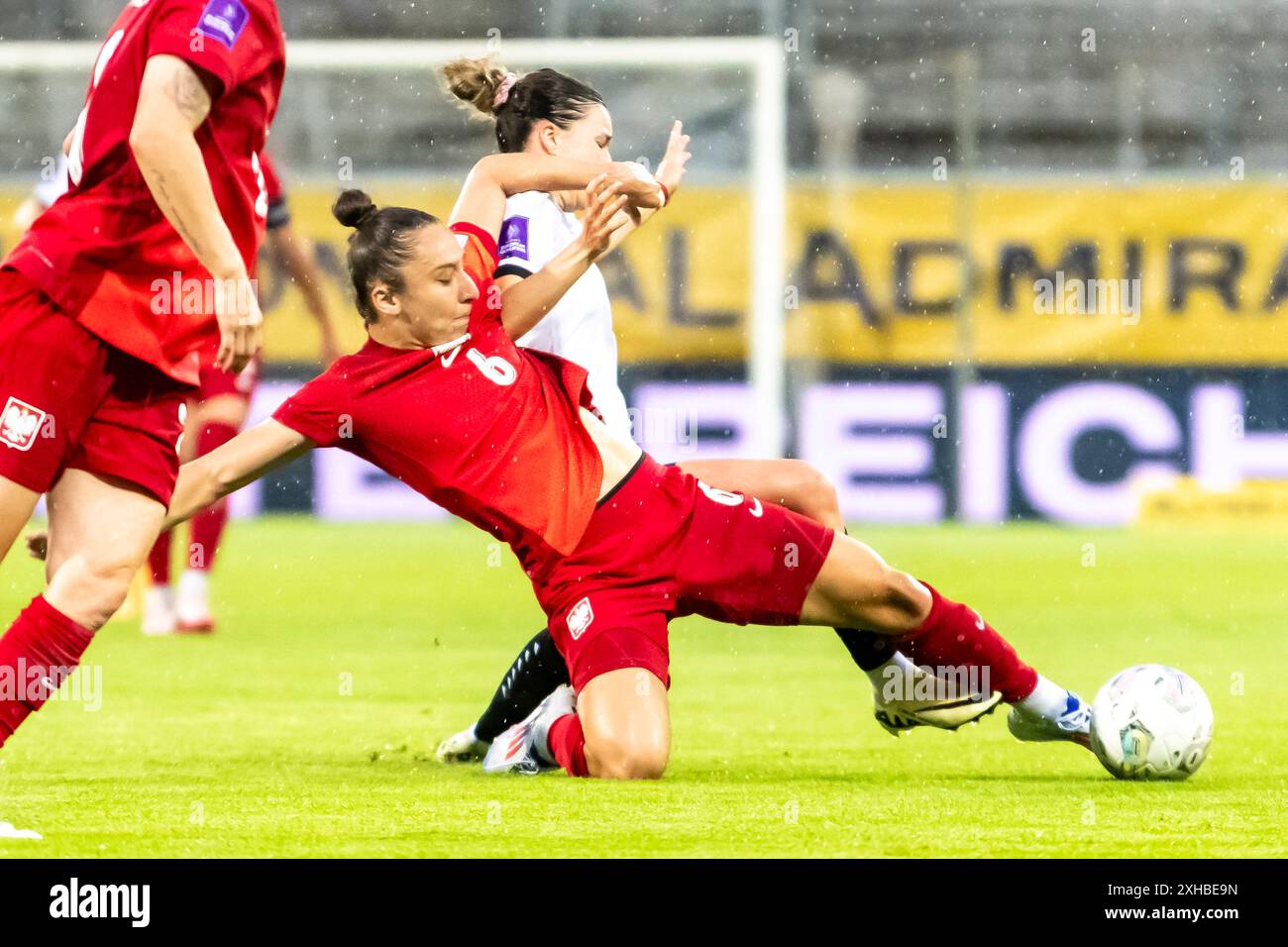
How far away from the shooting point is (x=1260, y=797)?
173 inches

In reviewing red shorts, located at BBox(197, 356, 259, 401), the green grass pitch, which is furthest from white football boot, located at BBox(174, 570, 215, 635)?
red shorts, located at BBox(197, 356, 259, 401)

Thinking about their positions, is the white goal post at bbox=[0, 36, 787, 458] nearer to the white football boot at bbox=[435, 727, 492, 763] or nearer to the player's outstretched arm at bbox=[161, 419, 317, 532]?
the white football boot at bbox=[435, 727, 492, 763]

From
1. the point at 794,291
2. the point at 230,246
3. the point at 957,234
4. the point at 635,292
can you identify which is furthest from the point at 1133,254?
the point at 230,246

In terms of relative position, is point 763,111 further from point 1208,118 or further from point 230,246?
point 230,246

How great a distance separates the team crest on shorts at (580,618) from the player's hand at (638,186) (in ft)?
2.87

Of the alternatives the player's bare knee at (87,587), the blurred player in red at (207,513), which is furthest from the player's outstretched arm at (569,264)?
the blurred player in red at (207,513)

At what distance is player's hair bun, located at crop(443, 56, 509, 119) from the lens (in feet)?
17.4

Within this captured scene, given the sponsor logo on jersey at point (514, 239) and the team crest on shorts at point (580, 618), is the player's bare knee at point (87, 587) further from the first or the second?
the sponsor logo on jersey at point (514, 239)

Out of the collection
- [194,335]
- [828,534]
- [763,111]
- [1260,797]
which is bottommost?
[1260,797]

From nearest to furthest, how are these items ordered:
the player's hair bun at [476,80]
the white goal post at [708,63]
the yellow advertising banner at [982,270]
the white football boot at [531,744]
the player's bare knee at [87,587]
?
the player's bare knee at [87,587]
the white football boot at [531,744]
the player's hair bun at [476,80]
the white goal post at [708,63]
the yellow advertising banner at [982,270]

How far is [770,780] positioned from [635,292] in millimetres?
10460

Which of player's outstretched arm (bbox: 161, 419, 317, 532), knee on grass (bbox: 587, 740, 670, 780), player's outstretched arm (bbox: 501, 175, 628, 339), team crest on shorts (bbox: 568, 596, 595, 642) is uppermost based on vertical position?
player's outstretched arm (bbox: 501, 175, 628, 339)

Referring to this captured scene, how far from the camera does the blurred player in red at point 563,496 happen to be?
465 cm

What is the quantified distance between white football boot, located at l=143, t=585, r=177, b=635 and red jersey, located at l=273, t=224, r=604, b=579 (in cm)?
397
